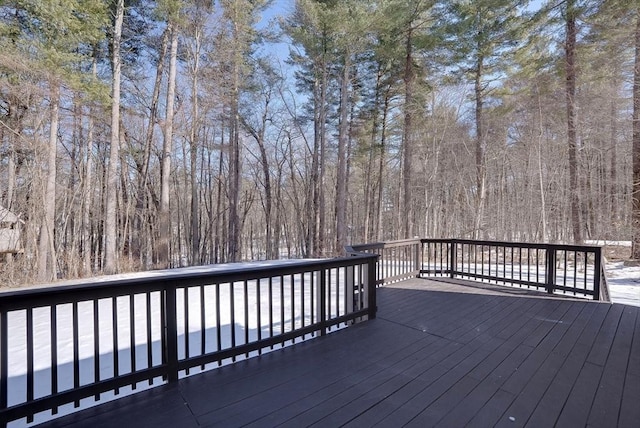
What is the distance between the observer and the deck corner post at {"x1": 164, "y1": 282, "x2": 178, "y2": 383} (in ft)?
7.36

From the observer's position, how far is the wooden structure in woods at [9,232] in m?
6.97

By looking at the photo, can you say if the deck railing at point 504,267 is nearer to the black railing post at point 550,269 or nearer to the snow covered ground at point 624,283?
the black railing post at point 550,269

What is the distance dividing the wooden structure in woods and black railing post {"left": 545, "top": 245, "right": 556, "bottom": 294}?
11.3 metres

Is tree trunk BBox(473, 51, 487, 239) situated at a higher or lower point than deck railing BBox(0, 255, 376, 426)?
higher

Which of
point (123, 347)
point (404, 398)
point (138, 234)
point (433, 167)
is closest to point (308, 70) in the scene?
point (433, 167)

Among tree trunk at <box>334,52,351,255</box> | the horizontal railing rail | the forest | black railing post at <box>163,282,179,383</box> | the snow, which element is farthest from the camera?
tree trunk at <box>334,52,351,255</box>

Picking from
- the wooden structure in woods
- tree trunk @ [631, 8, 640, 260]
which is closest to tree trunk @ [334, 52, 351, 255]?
tree trunk @ [631, 8, 640, 260]

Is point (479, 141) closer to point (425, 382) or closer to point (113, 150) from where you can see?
point (425, 382)

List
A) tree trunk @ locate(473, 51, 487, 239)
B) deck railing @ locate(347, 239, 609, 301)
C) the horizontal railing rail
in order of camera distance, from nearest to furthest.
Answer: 1. deck railing @ locate(347, 239, 609, 301)
2. the horizontal railing rail
3. tree trunk @ locate(473, 51, 487, 239)

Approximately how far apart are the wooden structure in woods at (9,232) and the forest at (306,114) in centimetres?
21

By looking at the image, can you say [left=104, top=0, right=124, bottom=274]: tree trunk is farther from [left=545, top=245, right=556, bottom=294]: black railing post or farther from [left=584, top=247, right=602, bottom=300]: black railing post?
[left=584, top=247, right=602, bottom=300]: black railing post

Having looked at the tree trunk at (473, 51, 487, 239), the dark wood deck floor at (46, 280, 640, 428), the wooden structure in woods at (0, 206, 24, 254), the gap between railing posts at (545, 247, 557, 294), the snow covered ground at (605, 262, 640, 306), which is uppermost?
the tree trunk at (473, 51, 487, 239)

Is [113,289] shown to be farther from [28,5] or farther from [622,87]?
[622,87]

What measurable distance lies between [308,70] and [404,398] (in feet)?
43.3
